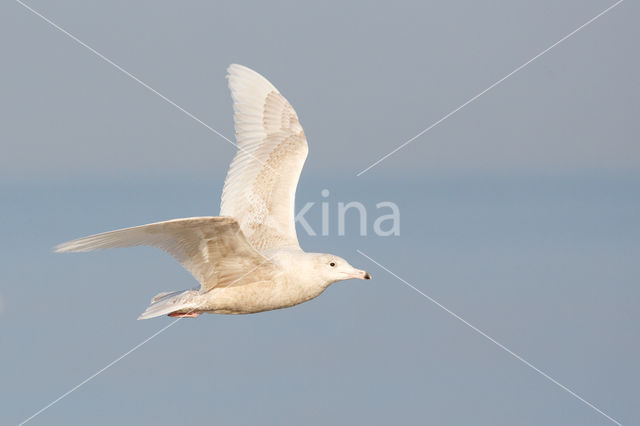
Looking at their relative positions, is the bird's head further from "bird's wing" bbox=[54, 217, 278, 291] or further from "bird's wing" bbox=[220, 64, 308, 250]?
"bird's wing" bbox=[220, 64, 308, 250]

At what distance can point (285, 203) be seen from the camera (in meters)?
16.0

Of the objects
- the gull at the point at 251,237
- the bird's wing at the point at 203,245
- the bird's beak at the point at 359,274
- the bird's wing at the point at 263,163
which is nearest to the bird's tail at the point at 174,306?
the gull at the point at 251,237

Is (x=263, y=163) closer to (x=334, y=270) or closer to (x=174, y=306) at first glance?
(x=334, y=270)

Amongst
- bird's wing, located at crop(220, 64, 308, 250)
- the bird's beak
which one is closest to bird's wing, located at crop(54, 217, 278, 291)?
the bird's beak

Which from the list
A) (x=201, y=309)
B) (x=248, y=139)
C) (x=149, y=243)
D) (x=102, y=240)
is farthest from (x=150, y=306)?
(x=248, y=139)

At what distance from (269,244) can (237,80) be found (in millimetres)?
3515

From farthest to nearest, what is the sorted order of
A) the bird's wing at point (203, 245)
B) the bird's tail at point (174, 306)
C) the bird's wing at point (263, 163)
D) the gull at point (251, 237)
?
the bird's wing at point (263, 163)
the bird's tail at point (174, 306)
the gull at point (251, 237)
the bird's wing at point (203, 245)

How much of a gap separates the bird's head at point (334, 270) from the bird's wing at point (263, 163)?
163 cm

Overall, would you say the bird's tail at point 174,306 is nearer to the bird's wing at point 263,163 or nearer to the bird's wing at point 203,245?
the bird's wing at point 203,245

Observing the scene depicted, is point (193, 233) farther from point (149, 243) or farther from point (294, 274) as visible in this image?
point (294, 274)

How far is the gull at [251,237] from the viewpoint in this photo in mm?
12586

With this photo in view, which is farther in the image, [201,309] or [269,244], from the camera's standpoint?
[269,244]

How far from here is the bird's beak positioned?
13750 mm

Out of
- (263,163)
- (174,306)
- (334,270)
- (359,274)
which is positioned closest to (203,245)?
(174,306)
